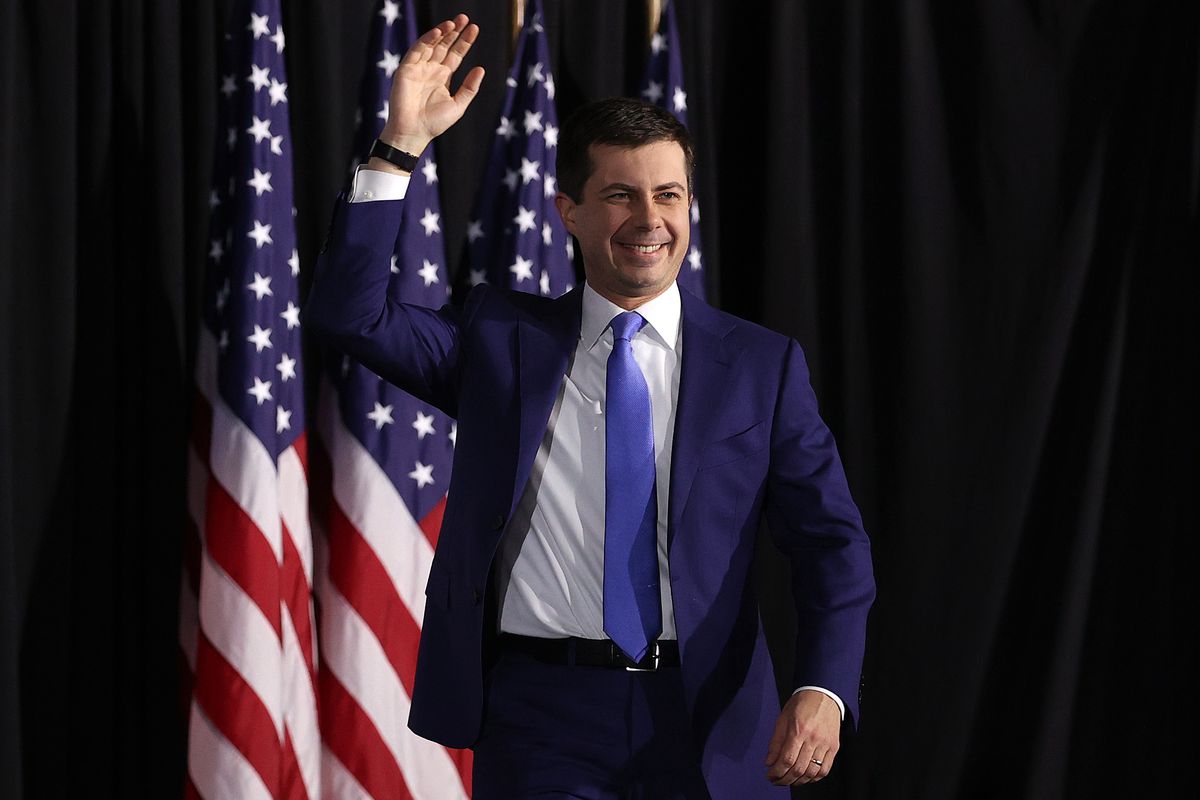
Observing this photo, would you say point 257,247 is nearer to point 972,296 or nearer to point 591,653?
point 591,653

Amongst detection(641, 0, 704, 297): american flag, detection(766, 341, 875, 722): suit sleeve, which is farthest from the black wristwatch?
detection(641, 0, 704, 297): american flag

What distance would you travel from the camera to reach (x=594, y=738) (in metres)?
1.97

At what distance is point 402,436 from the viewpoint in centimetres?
355

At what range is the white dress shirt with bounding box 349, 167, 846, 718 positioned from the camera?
6.66 feet

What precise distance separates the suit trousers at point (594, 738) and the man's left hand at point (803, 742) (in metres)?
0.13

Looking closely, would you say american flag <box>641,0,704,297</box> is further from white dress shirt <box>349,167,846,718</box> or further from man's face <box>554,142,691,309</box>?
white dress shirt <box>349,167,846,718</box>

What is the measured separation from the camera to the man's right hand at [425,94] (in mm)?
2104

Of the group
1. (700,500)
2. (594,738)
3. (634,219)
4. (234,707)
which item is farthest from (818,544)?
(234,707)

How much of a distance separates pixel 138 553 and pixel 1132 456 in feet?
9.11

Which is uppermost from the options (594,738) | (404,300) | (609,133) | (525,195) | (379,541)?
(609,133)

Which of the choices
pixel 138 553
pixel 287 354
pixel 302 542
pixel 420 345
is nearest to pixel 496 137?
pixel 287 354

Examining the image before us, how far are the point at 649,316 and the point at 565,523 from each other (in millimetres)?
367

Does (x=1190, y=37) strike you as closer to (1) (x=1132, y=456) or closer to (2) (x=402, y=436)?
(1) (x=1132, y=456)

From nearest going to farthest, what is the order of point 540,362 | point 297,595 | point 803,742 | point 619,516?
point 803,742, point 619,516, point 540,362, point 297,595
